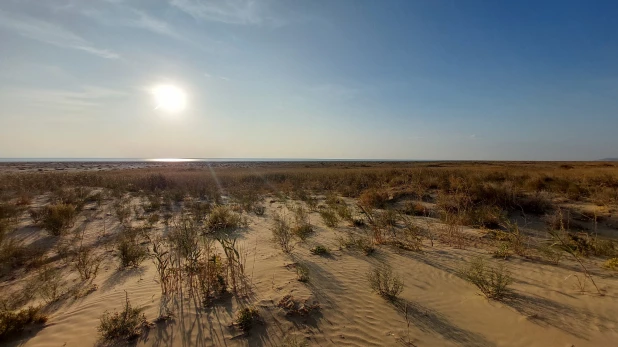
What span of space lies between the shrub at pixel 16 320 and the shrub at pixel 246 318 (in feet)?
9.32

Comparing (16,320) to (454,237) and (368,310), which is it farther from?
(454,237)

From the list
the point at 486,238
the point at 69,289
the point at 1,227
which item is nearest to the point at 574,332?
the point at 486,238

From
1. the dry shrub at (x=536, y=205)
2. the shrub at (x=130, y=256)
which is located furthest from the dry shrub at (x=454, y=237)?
the shrub at (x=130, y=256)

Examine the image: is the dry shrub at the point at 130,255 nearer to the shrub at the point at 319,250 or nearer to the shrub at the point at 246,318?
the shrub at the point at 246,318

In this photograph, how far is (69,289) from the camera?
500 centimetres

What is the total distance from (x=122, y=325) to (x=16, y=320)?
1.55 m

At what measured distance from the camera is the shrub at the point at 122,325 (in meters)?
3.51

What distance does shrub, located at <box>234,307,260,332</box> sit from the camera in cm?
370

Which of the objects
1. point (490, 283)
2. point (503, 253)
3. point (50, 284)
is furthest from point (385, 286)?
point (50, 284)

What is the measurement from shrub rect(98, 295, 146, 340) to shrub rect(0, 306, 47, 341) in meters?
0.98

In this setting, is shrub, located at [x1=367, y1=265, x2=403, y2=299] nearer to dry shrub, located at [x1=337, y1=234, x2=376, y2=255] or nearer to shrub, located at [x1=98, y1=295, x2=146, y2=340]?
dry shrub, located at [x1=337, y1=234, x2=376, y2=255]

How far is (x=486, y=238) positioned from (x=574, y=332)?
179 inches

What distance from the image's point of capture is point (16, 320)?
3725 millimetres

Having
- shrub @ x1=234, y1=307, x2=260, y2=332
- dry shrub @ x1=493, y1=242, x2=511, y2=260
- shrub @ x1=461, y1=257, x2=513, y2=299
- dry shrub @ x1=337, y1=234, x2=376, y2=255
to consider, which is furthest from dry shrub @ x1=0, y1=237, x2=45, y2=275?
dry shrub @ x1=493, y1=242, x2=511, y2=260
